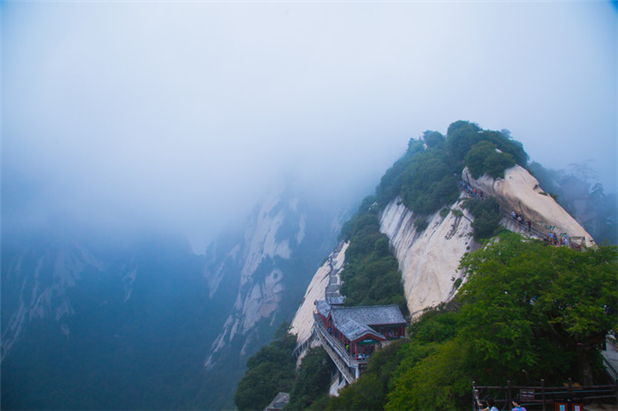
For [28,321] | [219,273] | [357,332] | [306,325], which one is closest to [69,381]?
[28,321]

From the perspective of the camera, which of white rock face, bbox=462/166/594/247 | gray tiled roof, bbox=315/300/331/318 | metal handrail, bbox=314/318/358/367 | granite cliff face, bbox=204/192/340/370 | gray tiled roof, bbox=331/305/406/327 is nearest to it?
white rock face, bbox=462/166/594/247

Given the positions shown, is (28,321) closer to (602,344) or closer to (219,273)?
(219,273)

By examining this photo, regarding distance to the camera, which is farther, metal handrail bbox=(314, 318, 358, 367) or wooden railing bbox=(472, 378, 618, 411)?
metal handrail bbox=(314, 318, 358, 367)

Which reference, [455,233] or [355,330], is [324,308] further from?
[455,233]

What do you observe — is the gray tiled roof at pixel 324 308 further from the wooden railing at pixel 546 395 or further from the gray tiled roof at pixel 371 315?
the wooden railing at pixel 546 395

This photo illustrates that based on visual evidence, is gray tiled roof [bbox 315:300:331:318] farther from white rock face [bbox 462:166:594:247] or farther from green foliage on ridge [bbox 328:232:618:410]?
green foliage on ridge [bbox 328:232:618:410]

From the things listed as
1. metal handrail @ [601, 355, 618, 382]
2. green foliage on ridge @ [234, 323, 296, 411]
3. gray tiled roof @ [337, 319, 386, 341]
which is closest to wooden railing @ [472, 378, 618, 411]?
metal handrail @ [601, 355, 618, 382]
